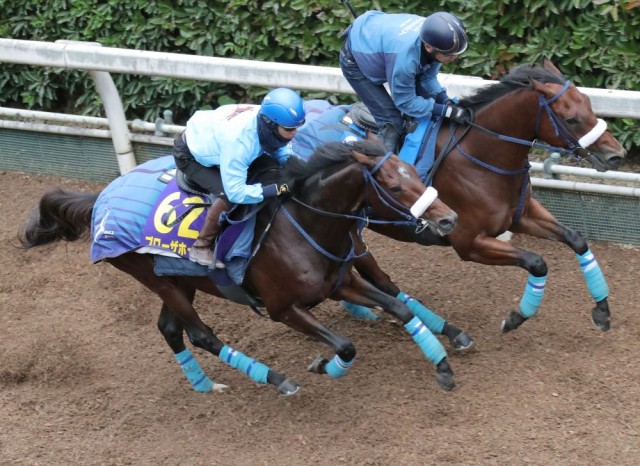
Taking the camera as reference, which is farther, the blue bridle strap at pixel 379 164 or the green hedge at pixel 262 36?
the green hedge at pixel 262 36

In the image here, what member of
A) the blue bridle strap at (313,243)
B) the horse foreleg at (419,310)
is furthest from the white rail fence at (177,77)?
the blue bridle strap at (313,243)

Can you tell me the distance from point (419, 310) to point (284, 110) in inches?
73.4

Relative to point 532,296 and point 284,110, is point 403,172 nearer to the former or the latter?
point 284,110

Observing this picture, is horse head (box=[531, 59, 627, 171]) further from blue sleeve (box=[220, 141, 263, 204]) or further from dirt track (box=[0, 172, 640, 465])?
blue sleeve (box=[220, 141, 263, 204])

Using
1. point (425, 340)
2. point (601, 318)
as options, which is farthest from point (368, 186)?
point (601, 318)

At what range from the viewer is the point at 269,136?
5.82 m

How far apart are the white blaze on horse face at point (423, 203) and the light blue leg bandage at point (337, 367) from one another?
113cm

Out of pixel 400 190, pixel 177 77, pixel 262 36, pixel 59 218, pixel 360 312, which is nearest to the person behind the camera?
pixel 400 190

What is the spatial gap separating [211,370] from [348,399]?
1.15 metres

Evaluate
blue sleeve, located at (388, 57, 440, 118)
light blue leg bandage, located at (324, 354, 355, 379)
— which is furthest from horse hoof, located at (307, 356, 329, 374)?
blue sleeve, located at (388, 57, 440, 118)

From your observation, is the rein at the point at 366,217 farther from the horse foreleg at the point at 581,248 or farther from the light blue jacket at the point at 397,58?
the horse foreleg at the point at 581,248

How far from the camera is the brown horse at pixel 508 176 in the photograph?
20.9 feet

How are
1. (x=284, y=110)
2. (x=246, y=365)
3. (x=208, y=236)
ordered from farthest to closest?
(x=246, y=365) → (x=208, y=236) → (x=284, y=110)

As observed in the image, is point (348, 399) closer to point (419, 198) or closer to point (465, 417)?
point (465, 417)
